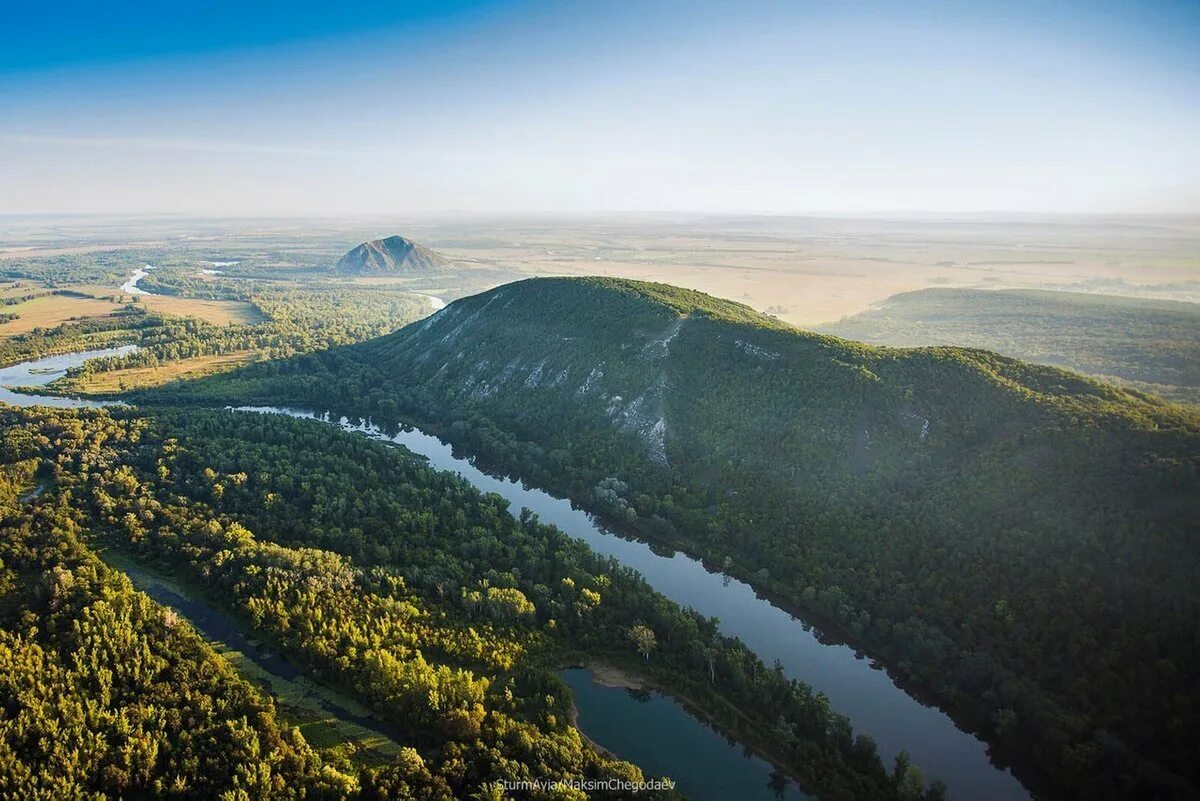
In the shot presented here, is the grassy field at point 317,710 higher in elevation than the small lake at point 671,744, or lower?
higher

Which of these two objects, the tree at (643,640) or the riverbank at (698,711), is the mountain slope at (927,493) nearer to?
the riverbank at (698,711)

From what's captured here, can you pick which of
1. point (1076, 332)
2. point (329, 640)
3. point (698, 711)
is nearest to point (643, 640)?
point (698, 711)

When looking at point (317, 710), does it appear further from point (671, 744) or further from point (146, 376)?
point (146, 376)

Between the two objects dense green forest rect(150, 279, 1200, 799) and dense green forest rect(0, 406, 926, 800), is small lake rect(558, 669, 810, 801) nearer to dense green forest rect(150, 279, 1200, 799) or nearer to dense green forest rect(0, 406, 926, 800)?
dense green forest rect(0, 406, 926, 800)

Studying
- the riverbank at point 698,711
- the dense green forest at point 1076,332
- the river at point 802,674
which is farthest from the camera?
the dense green forest at point 1076,332

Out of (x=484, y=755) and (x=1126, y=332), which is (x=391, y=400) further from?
(x=1126, y=332)

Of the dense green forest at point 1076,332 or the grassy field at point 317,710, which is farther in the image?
the dense green forest at point 1076,332

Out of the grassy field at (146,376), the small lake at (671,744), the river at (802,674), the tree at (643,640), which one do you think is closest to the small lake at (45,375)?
the grassy field at (146,376)
